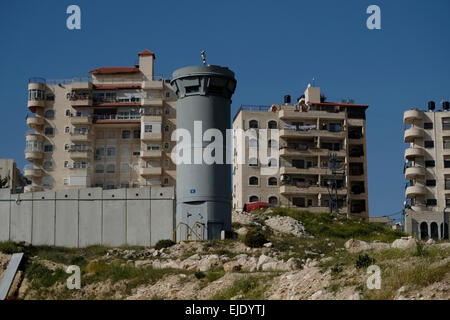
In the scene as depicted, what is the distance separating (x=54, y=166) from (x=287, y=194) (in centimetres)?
2781

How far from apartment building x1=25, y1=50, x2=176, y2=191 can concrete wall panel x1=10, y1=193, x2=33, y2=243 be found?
3178cm

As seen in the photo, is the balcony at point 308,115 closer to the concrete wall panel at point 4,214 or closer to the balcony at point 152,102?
the balcony at point 152,102

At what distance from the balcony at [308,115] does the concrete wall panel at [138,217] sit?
34.9m

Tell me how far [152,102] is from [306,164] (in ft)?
63.4

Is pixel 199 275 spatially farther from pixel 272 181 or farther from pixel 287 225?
pixel 272 181

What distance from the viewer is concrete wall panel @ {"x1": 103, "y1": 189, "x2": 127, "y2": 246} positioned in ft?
198

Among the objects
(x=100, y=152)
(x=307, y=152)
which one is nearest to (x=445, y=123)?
(x=307, y=152)

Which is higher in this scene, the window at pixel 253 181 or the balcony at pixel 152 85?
the balcony at pixel 152 85

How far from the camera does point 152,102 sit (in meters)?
93.8

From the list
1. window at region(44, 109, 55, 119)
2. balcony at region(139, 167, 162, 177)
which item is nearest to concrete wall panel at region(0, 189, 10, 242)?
balcony at region(139, 167, 162, 177)

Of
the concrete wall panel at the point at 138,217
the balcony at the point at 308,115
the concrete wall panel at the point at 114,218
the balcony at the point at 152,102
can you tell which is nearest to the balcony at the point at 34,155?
the balcony at the point at 152,102

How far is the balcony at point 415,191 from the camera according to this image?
91338mm

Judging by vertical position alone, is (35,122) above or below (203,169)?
above
